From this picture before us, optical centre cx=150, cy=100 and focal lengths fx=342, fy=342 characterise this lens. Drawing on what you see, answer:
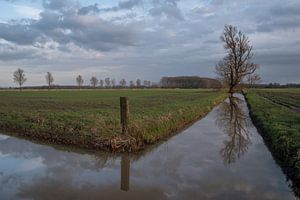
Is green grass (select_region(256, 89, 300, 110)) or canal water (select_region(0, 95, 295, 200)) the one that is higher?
canal water (select_region(0, 95, 295, 200))

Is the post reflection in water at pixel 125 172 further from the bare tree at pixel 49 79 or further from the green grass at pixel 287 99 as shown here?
the bare tree at pixel 49 79

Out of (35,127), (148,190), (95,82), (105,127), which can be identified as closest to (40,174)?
(148,190)

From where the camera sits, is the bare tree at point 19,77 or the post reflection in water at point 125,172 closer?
the post reflection in water at point 125,172

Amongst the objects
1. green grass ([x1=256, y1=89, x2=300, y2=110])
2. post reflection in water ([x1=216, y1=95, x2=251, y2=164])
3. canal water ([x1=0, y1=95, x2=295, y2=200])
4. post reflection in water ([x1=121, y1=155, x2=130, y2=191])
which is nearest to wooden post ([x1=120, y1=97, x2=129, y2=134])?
A: canal water ([x1=0, y1=95, x2=295, y2=200])

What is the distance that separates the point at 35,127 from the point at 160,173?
9.40 metres

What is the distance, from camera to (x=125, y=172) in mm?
10227

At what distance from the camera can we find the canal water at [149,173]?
808 cm

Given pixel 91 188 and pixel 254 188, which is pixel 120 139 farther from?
pixel 254 188

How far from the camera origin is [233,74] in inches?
2554

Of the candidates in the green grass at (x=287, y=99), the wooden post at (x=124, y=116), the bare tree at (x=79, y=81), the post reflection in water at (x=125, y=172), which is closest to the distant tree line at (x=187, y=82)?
the bare tree at (x=79, y=81)

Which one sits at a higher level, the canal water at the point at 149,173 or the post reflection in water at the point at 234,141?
the canal water at the point at 149,173

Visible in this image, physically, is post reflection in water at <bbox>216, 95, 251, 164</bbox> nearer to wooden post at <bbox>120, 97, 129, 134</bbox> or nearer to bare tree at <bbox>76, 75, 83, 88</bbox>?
wooden post at <bbox>120, 97, 129, 134</bbox>

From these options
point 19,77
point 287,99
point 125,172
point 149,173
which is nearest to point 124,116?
point 125,172

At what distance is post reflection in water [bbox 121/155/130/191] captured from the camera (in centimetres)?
879
